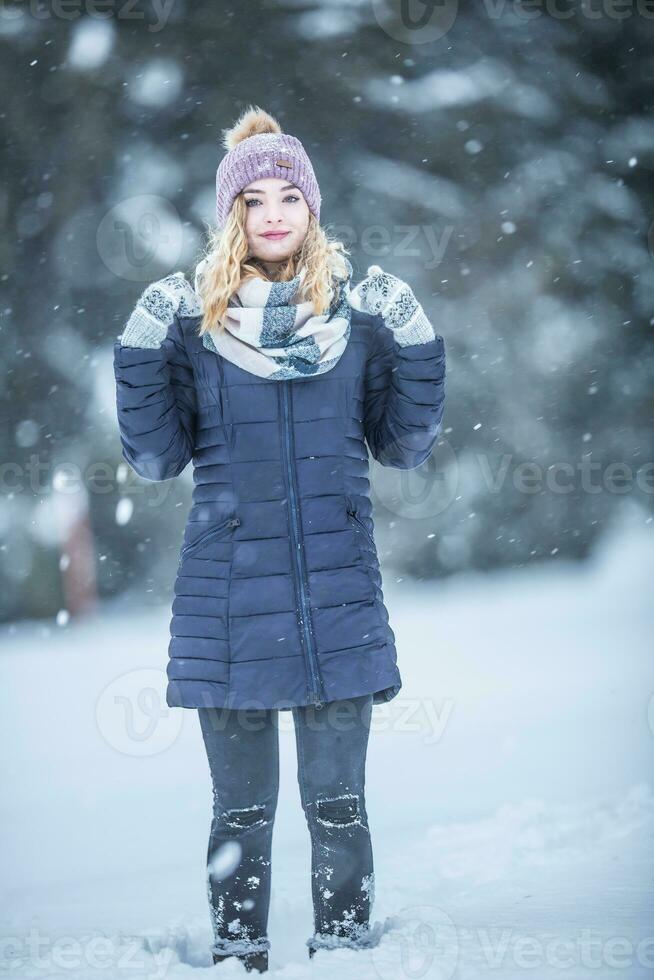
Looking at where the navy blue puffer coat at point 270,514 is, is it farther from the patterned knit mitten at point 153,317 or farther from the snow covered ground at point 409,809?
the snow covered ground at point 409,809

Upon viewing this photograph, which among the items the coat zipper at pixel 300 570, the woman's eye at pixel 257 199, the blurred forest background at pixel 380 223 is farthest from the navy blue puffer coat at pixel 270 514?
the blurred forest background at pixel 380 223

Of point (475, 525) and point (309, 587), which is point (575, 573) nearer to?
point (475, 525)

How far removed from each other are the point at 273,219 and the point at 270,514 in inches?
26.1

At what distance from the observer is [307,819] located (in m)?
1.97

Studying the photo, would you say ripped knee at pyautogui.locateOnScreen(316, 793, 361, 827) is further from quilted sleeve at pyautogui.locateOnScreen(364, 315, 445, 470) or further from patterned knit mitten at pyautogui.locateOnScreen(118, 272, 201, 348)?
patterned knit mitten at pyautogui.locateOnScreen(118, 272, 201, 348)

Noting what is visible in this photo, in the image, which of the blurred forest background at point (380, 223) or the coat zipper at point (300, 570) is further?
the blurred forest background at point (380, 223)

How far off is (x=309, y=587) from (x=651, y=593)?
5.52 metres

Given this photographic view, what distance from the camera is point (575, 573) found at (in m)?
7.05

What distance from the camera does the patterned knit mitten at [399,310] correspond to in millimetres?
1992

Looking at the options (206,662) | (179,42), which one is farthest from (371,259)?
(206,662)

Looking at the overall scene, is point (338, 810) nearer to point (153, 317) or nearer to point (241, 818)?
point (241, 818)

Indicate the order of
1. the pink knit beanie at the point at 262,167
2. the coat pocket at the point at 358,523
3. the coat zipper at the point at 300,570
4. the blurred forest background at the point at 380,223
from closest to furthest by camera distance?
the coat zipper at the point at 300,570 → the coat pocket at the point at 358,523 → the pink knit beanie at the point at 262,167 → the blurred forest background at the point at 380,223

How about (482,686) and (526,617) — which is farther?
(526,617)

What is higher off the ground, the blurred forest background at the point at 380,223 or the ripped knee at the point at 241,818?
the blurred forest background at the point at 380,223
